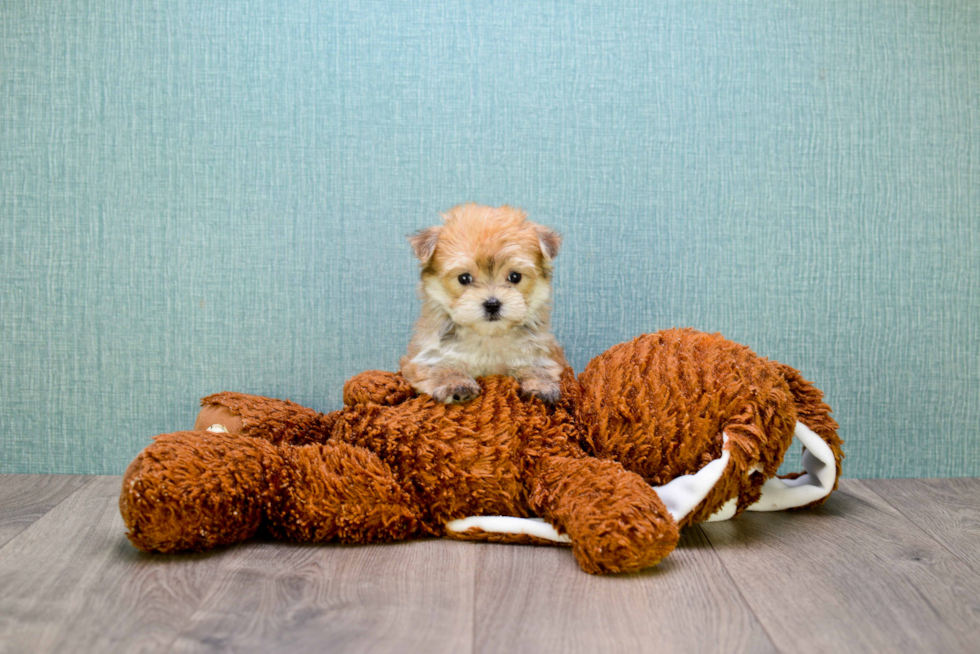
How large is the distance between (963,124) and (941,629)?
1.53 metres

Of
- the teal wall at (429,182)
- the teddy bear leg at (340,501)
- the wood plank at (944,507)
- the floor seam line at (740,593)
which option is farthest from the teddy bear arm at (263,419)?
the wood plank at (944,507)

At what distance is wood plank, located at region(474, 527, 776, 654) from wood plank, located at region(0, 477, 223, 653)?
20.4 inches

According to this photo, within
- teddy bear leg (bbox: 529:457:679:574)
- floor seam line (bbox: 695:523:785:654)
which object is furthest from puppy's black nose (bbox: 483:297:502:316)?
floor seam line (bbox: 695:523:785:654)

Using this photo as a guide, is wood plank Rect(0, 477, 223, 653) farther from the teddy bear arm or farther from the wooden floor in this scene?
the teddy bear arm

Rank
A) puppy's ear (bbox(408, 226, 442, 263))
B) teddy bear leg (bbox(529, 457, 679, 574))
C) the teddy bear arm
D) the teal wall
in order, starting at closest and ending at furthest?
1. teddy bear leg (bbox(529, 457, 679, 574))
2. puppy's ear (bbox(408, 226, 442, 263))
3. the teddy bear arm
4. the teal wall

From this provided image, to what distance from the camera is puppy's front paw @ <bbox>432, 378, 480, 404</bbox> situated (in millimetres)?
1648

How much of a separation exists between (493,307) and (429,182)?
2.15 feet

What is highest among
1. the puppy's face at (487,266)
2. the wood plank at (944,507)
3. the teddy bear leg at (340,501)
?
the puppy's face at (487,266)

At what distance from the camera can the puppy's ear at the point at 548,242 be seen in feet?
5.49

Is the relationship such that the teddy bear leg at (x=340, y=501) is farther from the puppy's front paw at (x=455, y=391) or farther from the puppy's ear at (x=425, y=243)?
the puppy's ear at (x=425, y=243)

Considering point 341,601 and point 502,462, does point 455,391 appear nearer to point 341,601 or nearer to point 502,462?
point 502,462

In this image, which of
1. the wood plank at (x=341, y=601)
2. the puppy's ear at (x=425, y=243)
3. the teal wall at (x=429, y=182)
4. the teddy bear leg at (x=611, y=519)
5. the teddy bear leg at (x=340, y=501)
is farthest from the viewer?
the teal wall at (x=429, y=182)

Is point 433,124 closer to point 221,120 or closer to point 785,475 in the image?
point 221,120

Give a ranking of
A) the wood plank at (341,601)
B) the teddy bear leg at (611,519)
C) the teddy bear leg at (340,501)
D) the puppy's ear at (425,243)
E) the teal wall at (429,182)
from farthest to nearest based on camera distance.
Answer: the teal wall at (429,182), the puppy's ear at (425,243), the teddy bear leg at (340,501), the teddy bear leg at (611,519), the wood plank at (341,601)
